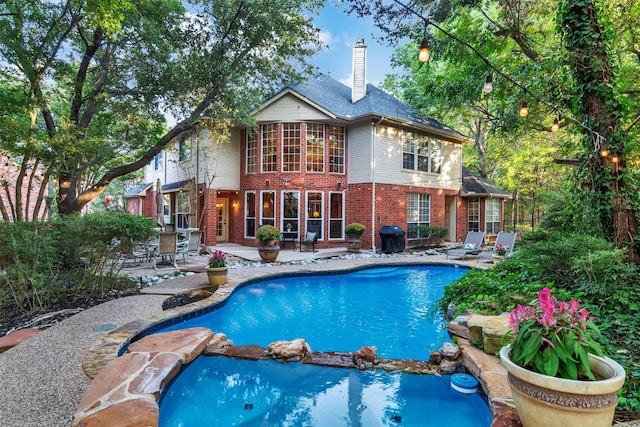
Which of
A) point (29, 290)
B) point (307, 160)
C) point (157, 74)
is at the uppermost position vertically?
point (157, 74)

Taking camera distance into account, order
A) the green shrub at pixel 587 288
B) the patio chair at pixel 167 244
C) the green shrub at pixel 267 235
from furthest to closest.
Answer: the green shrub at pixel 267 235, the patio chair at pixel 167 244, the green shrub at pixel 587 288

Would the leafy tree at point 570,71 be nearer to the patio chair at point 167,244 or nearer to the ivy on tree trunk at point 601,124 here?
the ivy on tree trunk at point 601,124

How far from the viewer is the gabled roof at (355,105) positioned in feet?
44.4

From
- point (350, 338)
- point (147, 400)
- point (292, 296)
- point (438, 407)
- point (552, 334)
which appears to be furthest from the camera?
point (292, 296)

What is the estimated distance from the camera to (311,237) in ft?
43.3

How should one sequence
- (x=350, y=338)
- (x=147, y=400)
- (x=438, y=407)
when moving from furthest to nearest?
(x=350, y=338) < (x=438, y=407) < (x=147, y=400)

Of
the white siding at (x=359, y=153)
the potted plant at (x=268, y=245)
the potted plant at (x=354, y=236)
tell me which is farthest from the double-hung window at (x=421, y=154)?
the potted plant at (x=268, y=245)

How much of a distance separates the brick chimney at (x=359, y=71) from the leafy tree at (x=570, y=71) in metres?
4.79

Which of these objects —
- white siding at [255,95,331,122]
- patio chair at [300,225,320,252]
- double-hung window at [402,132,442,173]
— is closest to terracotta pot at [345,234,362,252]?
patio chair at [300,225,320,252]

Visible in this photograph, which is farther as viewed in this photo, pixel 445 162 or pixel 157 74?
pixel 445 162

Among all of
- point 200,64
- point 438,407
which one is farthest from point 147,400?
point 200,64

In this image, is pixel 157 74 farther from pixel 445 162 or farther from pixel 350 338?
pixel 445 162

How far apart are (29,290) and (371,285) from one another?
689 cm

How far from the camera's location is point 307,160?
13836 mm
